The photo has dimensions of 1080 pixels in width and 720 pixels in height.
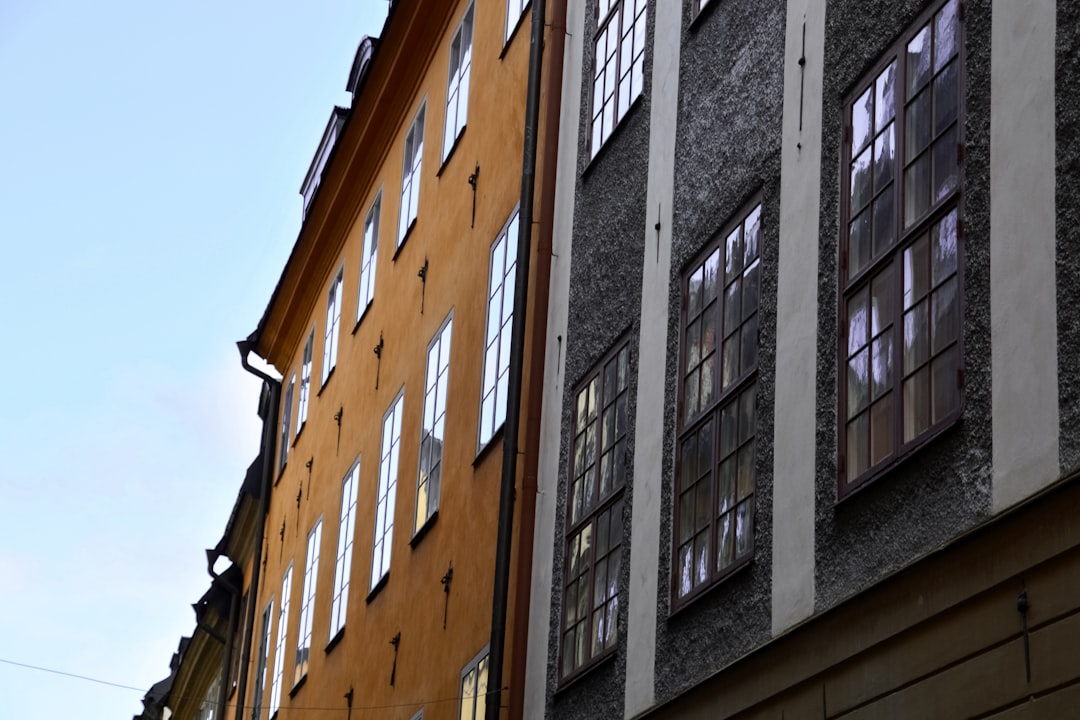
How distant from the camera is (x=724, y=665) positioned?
9.80m

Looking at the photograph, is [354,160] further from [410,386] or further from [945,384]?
[945,384]

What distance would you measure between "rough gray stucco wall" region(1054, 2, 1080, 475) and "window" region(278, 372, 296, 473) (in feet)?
70.4

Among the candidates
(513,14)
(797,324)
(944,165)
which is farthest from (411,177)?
(944,165)

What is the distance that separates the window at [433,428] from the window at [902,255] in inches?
341

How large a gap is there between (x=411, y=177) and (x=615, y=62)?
7.47 meters

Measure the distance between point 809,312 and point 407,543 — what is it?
912 cm

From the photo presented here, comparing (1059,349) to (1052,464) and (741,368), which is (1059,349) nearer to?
(1052,464)

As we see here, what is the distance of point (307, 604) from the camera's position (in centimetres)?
2320

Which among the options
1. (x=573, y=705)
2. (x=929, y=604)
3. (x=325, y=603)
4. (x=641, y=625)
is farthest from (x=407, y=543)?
(x=929, y=604)

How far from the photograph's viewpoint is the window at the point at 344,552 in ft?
68.3

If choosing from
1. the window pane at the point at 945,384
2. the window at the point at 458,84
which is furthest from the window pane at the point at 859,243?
the window at the point at 458,84

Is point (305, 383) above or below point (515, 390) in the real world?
above

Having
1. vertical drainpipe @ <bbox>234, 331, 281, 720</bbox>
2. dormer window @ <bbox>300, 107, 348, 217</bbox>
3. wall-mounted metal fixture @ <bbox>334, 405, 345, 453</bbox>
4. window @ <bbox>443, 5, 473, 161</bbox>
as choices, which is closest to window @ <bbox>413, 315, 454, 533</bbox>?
window @ <bbox>443, 5, 473, 161</bbox>

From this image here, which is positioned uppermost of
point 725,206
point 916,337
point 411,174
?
point 411,174
